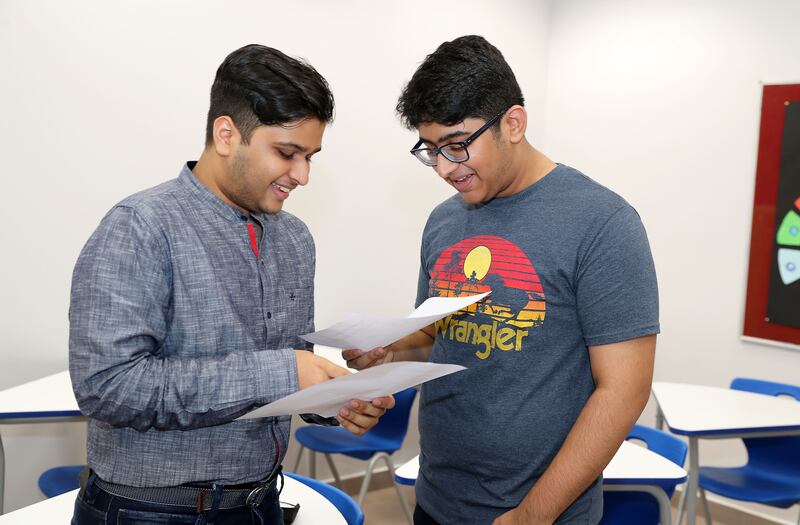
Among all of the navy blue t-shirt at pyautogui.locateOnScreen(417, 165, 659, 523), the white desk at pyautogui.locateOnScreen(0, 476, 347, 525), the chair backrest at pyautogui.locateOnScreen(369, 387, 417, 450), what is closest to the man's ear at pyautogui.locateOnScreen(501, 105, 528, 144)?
the navy blue t-shirt at pyautogui.locateOnScreen(417, 165, 659, 523)

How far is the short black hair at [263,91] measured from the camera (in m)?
1.20

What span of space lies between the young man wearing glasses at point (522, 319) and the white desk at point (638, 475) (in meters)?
0.54

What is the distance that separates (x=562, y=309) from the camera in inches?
55.0

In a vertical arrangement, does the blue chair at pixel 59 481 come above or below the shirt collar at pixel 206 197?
below

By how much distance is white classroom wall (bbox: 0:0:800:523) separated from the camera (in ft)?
9.75

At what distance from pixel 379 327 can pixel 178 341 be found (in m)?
0.35

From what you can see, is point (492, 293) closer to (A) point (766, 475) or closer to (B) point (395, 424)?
(B) point (395, 424)

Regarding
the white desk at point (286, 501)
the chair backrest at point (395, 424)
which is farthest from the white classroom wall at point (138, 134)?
the white desk at point (286, 501)

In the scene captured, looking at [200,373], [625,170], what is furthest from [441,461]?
[625,170]

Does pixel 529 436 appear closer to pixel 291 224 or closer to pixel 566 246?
pixel 566 246

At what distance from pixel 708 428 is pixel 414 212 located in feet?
6.72

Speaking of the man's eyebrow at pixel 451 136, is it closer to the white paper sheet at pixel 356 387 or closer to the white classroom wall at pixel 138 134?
the white paper sheet at pixel 356 387

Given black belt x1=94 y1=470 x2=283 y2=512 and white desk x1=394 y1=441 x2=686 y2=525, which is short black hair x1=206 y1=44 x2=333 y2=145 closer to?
black belt x1=94 y1=470 x2=283 y2=512

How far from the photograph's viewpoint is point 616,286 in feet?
4.34
